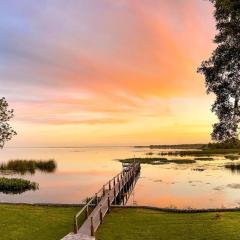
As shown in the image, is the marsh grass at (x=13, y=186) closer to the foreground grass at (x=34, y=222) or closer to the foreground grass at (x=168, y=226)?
the foreground grass at (x=34, y=222)

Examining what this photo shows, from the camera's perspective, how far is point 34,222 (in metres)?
24.0

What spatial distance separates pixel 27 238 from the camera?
2080 centimetres

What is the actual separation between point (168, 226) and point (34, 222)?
26.7ft

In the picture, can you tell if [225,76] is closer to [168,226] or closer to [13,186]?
[168,226]

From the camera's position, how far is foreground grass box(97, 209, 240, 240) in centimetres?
2059

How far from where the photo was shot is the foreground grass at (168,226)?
20594 mm

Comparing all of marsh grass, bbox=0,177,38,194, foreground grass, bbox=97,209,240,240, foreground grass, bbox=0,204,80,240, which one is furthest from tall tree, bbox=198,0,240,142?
marsh grass, bbox=0,177,38,194

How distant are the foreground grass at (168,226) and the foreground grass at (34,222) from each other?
246cm

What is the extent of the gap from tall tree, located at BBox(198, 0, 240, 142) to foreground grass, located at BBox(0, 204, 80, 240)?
421 inches

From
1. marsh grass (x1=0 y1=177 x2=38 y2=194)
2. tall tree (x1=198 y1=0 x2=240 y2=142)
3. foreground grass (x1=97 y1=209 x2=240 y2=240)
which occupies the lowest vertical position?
marsh grass (x1=0 y1=177 x2=38 y2=194)

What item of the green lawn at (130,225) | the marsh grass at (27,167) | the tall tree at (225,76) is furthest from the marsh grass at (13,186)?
the tall tree at (225,76)

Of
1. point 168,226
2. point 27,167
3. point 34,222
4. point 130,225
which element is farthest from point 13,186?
point 27,167

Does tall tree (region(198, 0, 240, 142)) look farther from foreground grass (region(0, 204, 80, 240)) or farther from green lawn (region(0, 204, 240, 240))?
foreground grass (region(0, 204, 80, 240))

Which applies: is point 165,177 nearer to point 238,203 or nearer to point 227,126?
point 238,203
